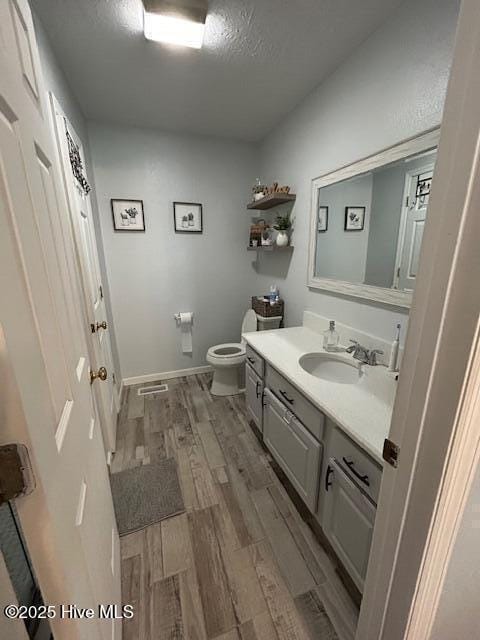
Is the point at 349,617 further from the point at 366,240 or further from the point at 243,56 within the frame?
the point at 243,56

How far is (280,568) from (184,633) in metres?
0.46

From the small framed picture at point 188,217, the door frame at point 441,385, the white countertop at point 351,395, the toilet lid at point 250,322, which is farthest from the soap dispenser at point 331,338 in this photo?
the small framed picture at point 188,217

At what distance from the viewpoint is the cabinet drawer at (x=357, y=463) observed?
908 mm

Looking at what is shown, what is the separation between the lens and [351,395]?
1.16 metres

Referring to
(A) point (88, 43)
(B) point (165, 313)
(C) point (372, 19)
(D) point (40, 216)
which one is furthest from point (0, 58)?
(B) point (165, 313)

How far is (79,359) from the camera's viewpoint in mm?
968

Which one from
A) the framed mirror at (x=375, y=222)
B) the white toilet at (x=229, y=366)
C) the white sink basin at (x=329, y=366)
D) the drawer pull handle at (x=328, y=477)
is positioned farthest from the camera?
the white toilet at (x=229, y=366)

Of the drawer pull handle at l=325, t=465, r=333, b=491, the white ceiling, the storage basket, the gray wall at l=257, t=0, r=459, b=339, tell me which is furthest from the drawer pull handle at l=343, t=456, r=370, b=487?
the white ceiling

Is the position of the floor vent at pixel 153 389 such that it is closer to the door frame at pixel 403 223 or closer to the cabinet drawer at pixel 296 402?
the cabinet drawer at pixel 296 402

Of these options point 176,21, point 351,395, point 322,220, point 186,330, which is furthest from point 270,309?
point 176,21

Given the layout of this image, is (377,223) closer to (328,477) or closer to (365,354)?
(365,354)

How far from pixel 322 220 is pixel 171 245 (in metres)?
1.54

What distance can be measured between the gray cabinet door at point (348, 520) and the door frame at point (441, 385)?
279 millimetres

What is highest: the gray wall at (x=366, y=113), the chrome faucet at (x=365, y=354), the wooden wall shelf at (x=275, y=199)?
the gray wall at (x=366, y=113)
